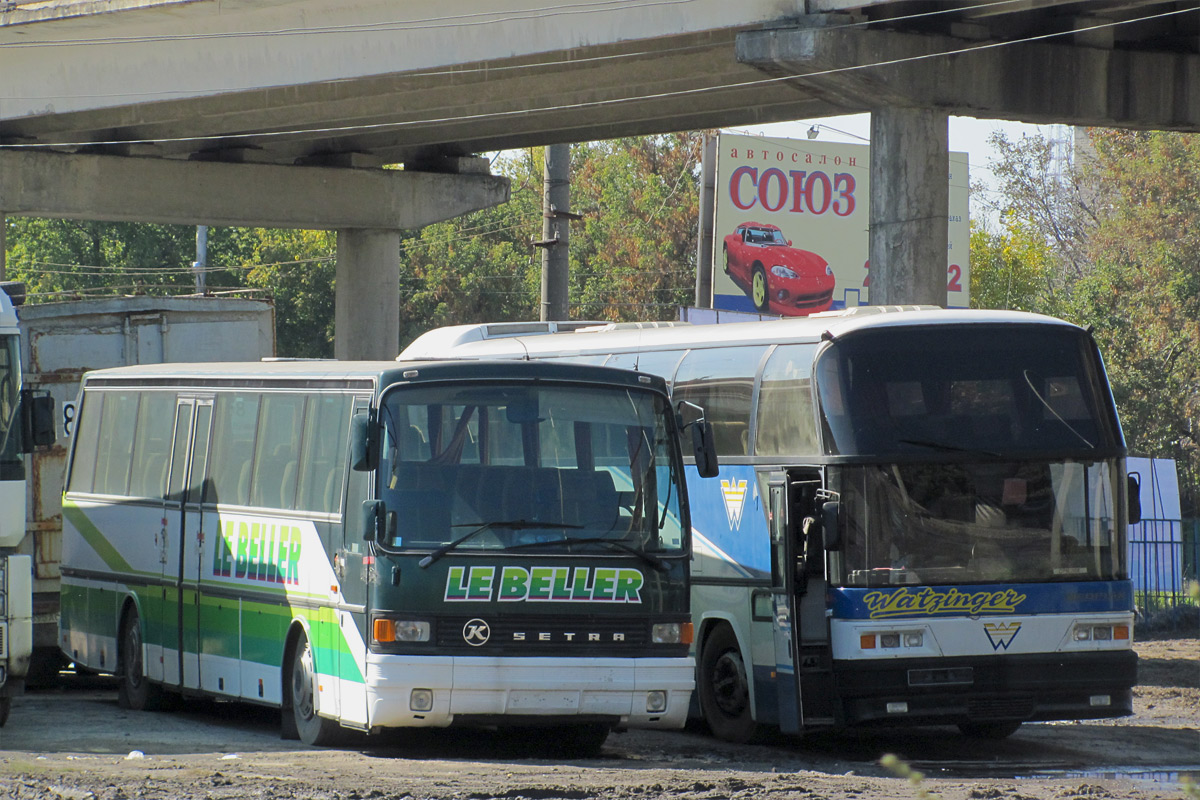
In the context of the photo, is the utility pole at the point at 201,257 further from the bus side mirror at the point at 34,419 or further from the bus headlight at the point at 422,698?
the bus headlight at the point at 422,698

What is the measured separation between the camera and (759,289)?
41.8 metres

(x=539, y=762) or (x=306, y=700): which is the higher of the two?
(x=306, y=700)

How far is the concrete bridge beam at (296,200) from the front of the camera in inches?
1110

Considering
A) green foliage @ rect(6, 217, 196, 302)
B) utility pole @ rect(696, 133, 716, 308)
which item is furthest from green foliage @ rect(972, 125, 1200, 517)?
green foliage @ rect(6, 217, 196, 302)

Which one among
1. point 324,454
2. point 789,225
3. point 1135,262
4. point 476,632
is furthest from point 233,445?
point 1135,262

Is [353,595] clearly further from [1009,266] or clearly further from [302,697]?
[1009,266]

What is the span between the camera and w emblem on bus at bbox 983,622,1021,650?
11586 millimetres

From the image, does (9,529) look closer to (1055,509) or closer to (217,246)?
(1055,509)

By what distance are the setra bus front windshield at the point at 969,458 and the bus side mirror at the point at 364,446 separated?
298 centimetres

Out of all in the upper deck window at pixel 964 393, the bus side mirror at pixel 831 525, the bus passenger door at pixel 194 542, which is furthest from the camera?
the bus passenger door at pixel 194 542

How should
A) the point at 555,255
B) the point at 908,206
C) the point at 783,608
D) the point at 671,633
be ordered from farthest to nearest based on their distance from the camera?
the point at 555,255
the point at 908,206
the point at 783,608
the point at 671,633

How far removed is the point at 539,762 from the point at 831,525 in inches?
91.9

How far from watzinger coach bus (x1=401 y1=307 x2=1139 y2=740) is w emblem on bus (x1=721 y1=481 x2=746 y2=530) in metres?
0.32

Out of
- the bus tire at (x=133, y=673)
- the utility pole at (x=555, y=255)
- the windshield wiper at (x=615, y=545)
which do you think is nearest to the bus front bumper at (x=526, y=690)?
the windshield wiper at (x=615, y=545)
